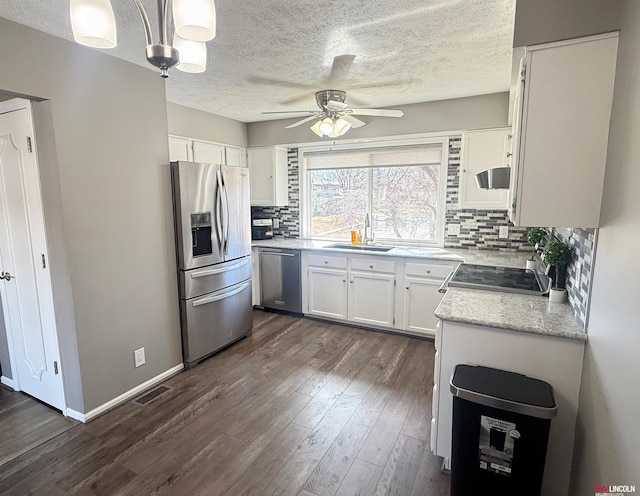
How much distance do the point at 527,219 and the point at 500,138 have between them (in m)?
2.09

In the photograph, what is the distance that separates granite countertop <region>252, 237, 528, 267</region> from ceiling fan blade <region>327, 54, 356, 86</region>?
1.67 meters

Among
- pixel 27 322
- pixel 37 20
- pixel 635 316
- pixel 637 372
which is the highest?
pixel 37 20

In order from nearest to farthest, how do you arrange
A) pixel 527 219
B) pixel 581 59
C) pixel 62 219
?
pixel 581 59 < pixel 527 219 < pixel 62 219

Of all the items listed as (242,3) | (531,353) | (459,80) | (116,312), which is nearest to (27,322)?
(116,312)

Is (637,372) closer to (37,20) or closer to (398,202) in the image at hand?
→ (37,20)

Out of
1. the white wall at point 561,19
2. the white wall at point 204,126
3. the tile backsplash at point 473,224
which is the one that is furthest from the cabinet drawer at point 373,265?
the white wall at point 561,19

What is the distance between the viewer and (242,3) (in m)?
1.75

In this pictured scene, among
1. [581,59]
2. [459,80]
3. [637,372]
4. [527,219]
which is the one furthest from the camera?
[459,80]

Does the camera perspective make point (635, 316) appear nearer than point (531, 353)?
Yes

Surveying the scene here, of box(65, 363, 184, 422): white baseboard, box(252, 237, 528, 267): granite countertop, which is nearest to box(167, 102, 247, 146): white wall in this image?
box(252, 237, 528, 267): granite countertop

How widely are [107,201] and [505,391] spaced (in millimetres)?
2537

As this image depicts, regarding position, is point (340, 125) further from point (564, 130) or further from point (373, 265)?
point (564, 130)

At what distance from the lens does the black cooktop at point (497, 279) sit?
87.4 inches

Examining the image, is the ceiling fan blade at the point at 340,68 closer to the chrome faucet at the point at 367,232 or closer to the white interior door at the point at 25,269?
the chrome faucet at the point at 367,232
